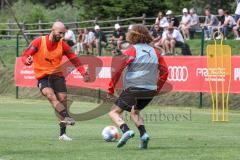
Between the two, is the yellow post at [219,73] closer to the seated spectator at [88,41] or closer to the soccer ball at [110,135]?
the soccer ball at [110,135]

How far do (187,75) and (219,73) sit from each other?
6.30 feet

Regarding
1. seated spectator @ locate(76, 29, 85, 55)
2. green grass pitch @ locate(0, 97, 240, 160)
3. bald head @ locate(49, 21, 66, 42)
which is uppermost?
bald head @ locate(49, 21, 66, 42)

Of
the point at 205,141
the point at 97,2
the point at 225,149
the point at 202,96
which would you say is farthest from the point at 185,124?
the point at 97,2

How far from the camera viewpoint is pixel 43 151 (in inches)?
472

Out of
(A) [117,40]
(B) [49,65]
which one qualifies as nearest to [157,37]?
(A) [117,40]

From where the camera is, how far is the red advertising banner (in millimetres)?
24234

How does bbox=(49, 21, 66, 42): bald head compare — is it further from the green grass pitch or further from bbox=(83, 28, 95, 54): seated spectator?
bbox=(83, 28, 95, 54): seated spectator

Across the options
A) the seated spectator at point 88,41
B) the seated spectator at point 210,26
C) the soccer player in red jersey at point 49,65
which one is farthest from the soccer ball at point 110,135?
the seated spectator at point 88,41

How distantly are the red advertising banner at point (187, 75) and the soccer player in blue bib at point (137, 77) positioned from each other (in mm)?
10366

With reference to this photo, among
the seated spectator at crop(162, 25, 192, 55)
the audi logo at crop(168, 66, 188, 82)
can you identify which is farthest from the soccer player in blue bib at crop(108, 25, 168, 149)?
the seated spectator at crop(162, 25, 192, 55)

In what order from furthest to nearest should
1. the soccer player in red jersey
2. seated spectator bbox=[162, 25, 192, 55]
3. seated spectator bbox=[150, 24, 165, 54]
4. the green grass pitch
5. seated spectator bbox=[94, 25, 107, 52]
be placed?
1. seated spectator bbox=[94, 25, 107, 52]
2. seated spectator bbox=[150, 24, 165, 54]
3. seated spectator bbox=[162, 25, 192, 55]
4. the soccer player in red jersey
5. the green grass pitch

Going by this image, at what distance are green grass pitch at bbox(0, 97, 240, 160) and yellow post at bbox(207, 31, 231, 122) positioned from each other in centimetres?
56

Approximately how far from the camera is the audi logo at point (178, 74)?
25750 millimetres

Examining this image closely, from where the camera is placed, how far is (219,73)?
2395 centimetres
